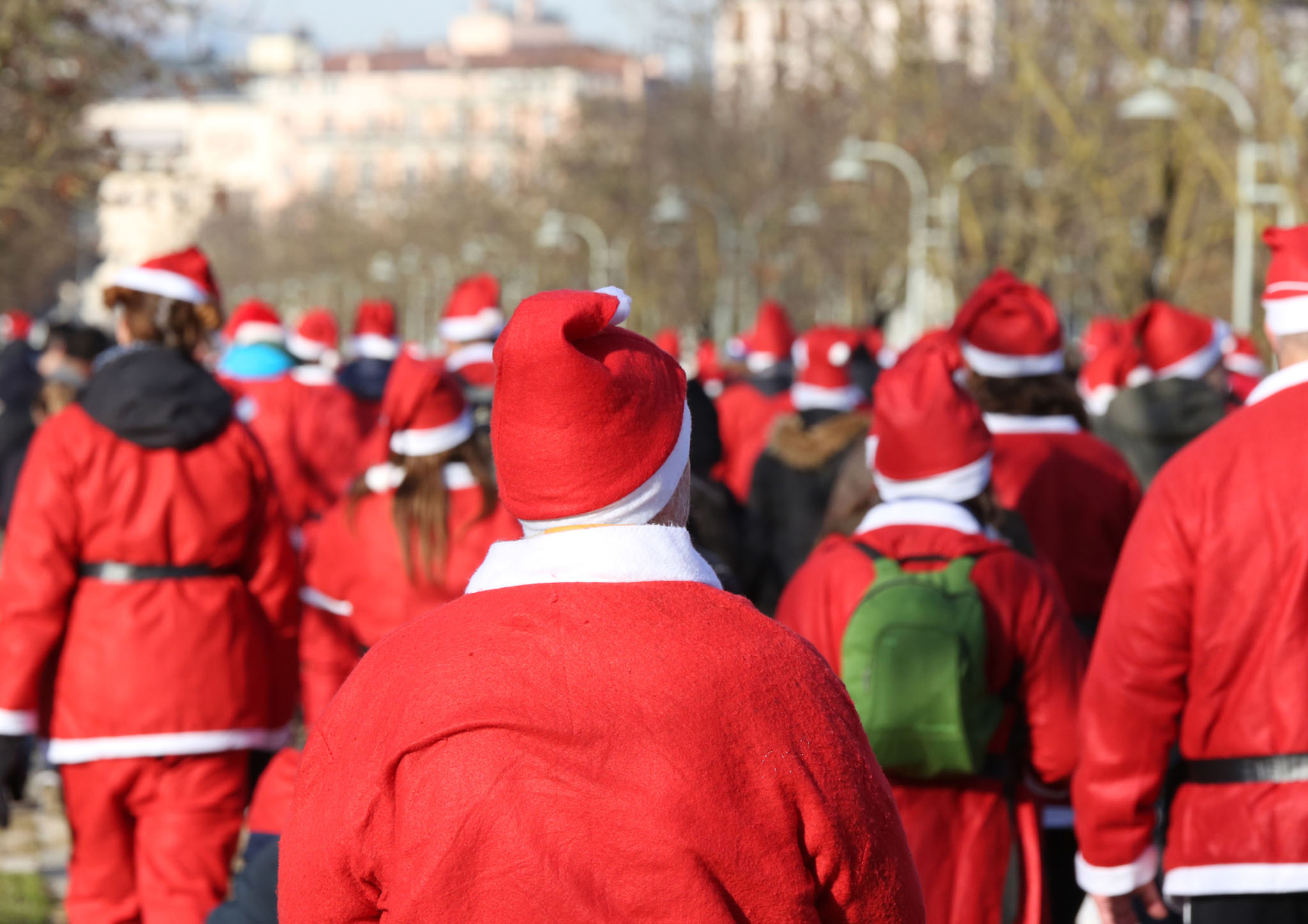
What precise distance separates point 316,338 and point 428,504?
8926mm

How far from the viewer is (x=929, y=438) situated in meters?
4.33

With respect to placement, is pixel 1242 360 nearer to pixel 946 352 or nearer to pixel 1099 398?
pixel 1099 398

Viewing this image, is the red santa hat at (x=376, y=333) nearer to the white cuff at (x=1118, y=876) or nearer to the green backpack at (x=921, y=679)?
the green backpack at (x=921, y=679)

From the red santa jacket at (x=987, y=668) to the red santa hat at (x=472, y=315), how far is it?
533 centimetres

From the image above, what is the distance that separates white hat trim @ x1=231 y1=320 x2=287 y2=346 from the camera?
11211 millimetres

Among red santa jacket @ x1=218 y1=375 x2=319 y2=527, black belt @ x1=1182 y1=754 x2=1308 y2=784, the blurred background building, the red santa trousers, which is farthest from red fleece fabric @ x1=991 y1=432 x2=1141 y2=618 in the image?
the blurred background building

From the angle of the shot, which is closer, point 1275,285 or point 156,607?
point 1275,285

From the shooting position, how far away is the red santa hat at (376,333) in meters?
12.4

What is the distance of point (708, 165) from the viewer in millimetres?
48906

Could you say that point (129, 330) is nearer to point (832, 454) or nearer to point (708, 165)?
point (832, 454)

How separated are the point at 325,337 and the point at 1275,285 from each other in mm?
11045

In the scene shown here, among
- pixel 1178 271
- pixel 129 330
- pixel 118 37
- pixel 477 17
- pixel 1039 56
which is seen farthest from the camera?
pixel 477 17

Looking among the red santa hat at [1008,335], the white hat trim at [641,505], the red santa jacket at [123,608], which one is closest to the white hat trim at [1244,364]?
the red santa hat at [1008,335]

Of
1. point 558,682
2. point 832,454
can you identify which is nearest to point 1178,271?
point 832,454
